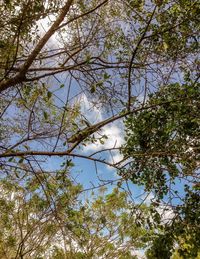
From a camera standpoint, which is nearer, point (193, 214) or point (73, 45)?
point (73, 45)

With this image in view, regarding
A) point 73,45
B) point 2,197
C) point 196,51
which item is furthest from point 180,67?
point 2,197

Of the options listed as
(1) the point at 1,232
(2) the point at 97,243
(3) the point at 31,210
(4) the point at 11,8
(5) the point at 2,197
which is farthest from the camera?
(2) the point at 97,243

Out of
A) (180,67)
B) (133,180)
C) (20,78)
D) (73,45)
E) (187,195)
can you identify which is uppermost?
(73,45)

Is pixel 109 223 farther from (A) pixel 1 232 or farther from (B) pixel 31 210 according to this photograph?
(B) pixel 31 210

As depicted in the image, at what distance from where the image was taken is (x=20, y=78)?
5430 mm

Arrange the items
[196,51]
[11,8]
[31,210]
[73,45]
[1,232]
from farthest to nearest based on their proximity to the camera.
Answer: [1,232] < [31,210] < [196,51] < [73,45] < [11,8]

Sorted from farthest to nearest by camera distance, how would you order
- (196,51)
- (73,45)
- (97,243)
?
(97,243) < (196,51) < (73,45)

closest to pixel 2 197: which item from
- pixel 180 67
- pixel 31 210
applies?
pixel 31 210

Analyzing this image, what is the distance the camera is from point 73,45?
6566 millimetres

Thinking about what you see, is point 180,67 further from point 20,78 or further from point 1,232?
point 1,232

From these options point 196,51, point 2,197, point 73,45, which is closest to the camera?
point 73,45

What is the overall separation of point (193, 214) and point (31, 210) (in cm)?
373

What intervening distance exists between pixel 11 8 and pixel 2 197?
18.1 ft

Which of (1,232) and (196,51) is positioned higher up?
(196,51)
